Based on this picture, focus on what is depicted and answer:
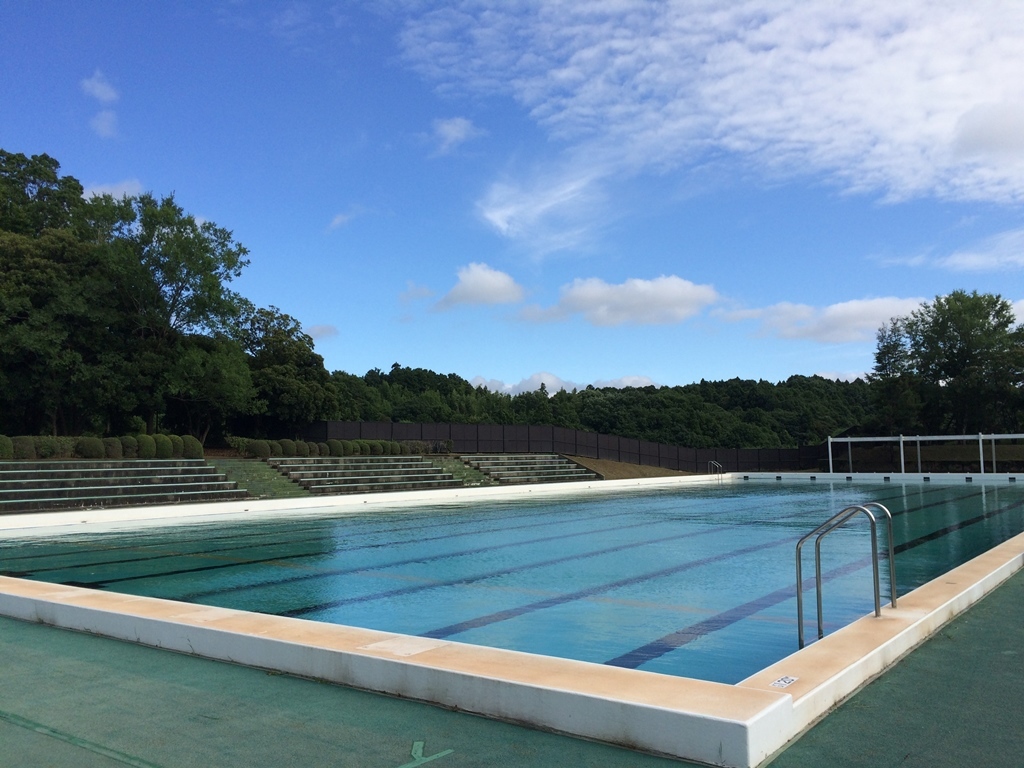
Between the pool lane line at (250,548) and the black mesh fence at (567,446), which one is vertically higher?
the black mesh fence at (567,446)

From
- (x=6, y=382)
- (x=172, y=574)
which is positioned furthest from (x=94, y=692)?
(x=6, y=382)

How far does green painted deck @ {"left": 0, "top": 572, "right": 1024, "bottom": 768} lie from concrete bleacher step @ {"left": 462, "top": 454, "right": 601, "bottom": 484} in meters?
21.4

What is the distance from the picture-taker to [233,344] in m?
27.5

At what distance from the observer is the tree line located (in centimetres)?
2348

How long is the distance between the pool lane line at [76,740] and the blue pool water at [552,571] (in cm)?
261

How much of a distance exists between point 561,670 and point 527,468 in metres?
24.6

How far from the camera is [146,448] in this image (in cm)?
1914

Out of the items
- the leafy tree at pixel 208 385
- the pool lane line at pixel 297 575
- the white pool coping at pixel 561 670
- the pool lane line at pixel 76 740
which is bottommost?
the pool lane line at pixel 297 575

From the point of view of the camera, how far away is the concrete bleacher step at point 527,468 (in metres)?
26.2

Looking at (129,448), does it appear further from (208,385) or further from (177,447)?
(208,385)

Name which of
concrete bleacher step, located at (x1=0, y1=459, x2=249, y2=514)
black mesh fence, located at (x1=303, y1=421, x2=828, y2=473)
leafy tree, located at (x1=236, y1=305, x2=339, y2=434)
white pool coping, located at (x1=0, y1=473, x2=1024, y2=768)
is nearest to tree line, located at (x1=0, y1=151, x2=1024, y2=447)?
leafy tree, located at (x1=236, y1=305, x2=339, y2=434)

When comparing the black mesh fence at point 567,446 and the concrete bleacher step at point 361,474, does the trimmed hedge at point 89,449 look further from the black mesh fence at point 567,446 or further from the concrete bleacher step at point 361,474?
the black mesh fence at point 567,446

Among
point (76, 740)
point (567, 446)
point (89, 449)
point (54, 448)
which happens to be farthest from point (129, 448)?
point (76, 740)

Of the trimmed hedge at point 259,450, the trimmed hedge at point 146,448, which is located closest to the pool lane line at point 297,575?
the trimmed hedge at point 146,448
